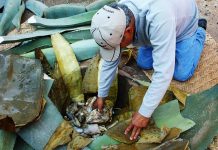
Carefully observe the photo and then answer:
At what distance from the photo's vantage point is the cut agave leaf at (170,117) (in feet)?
6.88

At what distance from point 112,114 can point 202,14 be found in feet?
5.58

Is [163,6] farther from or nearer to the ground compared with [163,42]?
farther from the ground

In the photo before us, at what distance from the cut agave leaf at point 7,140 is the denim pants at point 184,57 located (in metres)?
0.88

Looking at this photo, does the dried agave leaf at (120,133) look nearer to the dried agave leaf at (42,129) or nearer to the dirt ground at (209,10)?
the dried agave leaf at (42,129)

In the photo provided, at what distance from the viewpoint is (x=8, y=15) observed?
3.17 metres

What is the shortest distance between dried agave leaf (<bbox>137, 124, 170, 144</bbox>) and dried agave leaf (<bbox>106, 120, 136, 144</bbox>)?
0.06 meters

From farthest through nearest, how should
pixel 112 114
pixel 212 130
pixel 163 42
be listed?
pixel 112 114 < pixel 212 130 < pixel 163 42

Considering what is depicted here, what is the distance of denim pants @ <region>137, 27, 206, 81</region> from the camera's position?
2.47 m

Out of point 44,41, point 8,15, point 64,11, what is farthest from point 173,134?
point 8,15

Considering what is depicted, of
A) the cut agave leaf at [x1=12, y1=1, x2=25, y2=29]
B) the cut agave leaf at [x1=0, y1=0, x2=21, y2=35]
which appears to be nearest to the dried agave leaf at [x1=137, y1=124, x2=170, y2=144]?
the cut agave leaf at [x1=12, y1=1, x2=25, y2=29]

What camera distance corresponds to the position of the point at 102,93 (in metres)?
2.35

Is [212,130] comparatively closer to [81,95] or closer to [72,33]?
[81,95]

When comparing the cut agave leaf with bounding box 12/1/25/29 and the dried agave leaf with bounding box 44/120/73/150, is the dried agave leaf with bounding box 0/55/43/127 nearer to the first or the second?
the dried agave leaf with bounding box 44/120/73/150

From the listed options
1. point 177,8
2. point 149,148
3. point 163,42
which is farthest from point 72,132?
point 177,8
